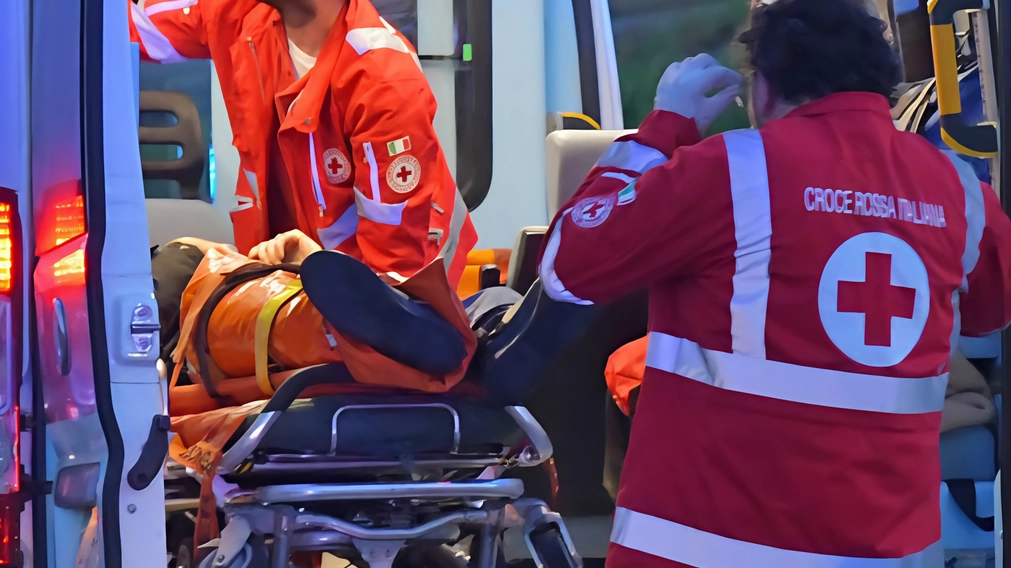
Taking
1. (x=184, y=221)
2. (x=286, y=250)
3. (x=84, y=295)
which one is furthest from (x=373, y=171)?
(x=184, y=221)

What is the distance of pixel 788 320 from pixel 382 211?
129 cm

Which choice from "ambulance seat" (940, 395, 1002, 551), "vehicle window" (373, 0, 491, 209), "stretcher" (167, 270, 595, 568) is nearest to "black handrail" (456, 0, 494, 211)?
"vehicle window" (373, 0, 491, 209)

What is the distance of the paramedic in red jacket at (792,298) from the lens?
153 cm

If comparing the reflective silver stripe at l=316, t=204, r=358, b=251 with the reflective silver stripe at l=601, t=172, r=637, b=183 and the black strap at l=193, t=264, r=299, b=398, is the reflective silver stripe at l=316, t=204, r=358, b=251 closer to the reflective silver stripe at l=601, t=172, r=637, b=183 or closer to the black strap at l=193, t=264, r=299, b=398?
the black strap at l=193, t=264, r=299, b=398

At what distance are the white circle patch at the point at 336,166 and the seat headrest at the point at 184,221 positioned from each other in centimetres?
119

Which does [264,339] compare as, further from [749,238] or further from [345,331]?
[749,238]

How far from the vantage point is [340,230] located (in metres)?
2.85

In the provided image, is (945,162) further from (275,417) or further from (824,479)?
(275,417)

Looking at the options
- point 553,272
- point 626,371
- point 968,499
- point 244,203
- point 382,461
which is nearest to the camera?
point 553,272

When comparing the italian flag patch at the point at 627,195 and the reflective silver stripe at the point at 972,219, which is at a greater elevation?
the italian flag patch at the point at 627,195

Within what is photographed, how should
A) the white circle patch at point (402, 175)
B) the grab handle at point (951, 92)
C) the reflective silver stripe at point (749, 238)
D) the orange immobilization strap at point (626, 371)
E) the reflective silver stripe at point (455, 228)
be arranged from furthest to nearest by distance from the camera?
the reflective silver stripe at point (455, 228), the white circle patch at point (402, 175), the orange immobilization strap at point (626, 371), the grab handle at point (951, 92), the reflective silver stripe at point (749, 238)

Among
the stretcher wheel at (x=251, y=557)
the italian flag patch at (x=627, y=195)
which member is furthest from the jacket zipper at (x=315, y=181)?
the italian flag patch at (x=627, y=195)

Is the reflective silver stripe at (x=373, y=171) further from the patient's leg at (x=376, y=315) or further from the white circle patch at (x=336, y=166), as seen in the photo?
the patient's leg at (x=376, y=315)

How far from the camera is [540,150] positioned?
458 cm
